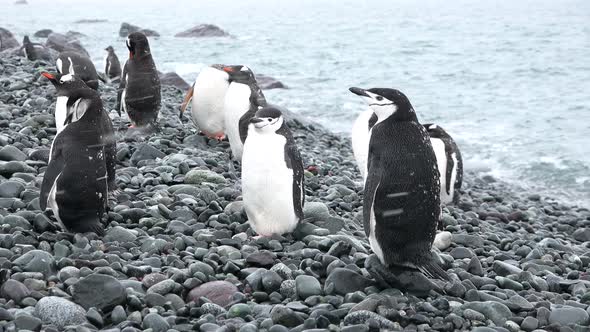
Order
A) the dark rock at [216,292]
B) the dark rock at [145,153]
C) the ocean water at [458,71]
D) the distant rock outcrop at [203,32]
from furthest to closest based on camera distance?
the distant rock outcrop at [203,32] < the ocean water at [458,71] < the dark rock at [145,153] < the dark rock at [216,292]

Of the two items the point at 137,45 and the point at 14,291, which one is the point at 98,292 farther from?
the point at 137,45

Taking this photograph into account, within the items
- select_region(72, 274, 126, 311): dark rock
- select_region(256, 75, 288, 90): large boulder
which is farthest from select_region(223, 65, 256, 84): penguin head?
select_region(256, 75, 288, 90): large boulder

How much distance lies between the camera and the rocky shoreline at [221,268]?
3668 mm

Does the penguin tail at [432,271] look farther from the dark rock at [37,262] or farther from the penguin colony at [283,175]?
the dark rock at [37,262]

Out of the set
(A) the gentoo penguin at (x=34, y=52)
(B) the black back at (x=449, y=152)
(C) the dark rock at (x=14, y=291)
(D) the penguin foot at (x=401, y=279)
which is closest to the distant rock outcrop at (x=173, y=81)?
(A) the gentoo penguin at (x=34, y=52)

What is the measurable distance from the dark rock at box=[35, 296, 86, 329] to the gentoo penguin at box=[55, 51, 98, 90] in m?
6.45

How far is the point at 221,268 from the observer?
4363 millimetres

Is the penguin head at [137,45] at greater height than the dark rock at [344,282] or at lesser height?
greater

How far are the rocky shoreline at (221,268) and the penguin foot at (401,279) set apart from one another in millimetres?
51

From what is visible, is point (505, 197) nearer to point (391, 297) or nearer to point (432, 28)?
point (391, 297)

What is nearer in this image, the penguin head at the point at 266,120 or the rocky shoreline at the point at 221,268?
the rocky shoreline at the point at 221,268

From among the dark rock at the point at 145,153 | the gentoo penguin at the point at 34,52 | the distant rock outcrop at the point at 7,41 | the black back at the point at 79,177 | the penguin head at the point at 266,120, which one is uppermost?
the penguin head at the point at 266,120

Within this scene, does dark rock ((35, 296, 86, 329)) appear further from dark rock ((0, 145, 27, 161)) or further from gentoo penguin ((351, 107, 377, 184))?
gentoo penguin ((351, 107, 377, 184))

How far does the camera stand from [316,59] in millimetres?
28078
